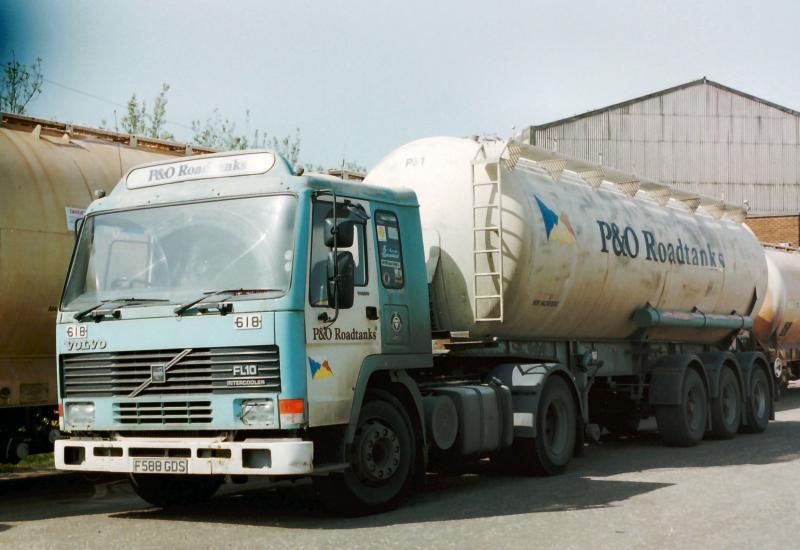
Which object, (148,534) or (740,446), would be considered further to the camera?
(740,446)

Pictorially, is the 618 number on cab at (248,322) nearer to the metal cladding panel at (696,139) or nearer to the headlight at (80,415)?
the headlight at (80,415)

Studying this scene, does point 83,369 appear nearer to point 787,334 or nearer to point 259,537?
point 259,537

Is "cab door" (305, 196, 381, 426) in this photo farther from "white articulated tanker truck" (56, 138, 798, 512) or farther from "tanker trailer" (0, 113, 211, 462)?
"tanker trailer" (0, 113, 211, 462)

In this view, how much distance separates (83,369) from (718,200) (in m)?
12.0

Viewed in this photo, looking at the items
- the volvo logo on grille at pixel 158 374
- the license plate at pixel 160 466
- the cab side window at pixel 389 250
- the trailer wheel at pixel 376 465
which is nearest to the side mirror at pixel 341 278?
the cab side window at pixel 389 250

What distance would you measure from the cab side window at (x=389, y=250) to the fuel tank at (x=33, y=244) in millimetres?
3671

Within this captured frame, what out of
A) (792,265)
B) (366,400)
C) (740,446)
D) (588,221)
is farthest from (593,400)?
(792,265)

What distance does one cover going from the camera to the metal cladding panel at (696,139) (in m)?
47.5

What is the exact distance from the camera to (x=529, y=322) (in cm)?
1241

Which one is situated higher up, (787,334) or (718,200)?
(718,200)

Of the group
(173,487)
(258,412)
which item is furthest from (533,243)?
(173,487)

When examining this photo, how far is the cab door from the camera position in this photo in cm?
888

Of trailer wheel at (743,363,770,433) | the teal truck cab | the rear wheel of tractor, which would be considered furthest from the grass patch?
trailer wheel at (743,363,770,433)

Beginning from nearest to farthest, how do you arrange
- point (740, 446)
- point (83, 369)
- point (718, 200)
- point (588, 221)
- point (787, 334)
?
1. point (83, 369)
2. point (588, 221)
3. point (740, 446)
4. point (718, 200)
5. point (787, 334)
